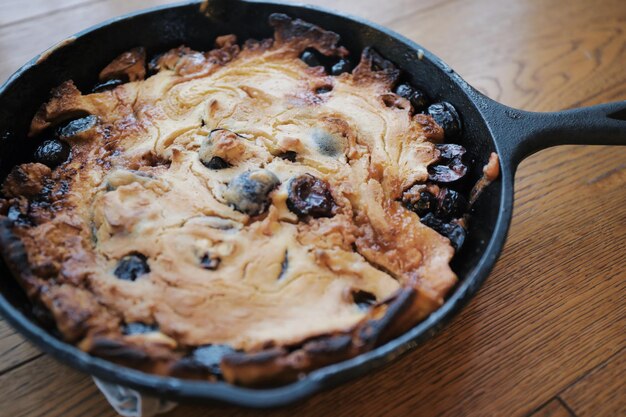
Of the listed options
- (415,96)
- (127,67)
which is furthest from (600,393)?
(127,67)

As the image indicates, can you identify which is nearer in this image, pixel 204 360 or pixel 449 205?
pixel 204 360

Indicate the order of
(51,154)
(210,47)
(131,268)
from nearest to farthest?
(131,268) < (51,154) < (210,47)

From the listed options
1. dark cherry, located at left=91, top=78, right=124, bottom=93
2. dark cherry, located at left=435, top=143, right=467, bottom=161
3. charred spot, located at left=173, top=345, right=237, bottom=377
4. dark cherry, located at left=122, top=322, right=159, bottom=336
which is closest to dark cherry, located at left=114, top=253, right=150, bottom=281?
dark cherry, located at left=122, top=322, right=159, bottom=336

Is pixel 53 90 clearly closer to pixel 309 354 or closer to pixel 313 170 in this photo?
pixel 313 170

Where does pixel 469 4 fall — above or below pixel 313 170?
below

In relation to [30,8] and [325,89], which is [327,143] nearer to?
[325,89]

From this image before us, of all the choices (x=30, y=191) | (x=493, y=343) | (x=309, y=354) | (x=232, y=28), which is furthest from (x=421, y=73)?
(x=30, y=191)
